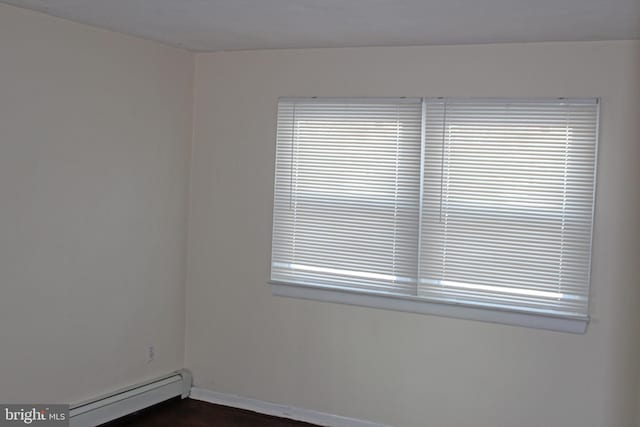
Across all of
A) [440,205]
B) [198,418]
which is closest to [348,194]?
[440,205]

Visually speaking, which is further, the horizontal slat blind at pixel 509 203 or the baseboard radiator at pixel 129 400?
the baseboard radiator at pixel 129 400

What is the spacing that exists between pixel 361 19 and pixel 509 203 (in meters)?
1.40

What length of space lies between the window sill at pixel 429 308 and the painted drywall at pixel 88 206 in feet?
3.10

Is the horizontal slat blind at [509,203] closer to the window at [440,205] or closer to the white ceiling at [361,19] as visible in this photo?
the window at [440,205]

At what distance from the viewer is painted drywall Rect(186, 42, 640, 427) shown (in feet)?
13.4

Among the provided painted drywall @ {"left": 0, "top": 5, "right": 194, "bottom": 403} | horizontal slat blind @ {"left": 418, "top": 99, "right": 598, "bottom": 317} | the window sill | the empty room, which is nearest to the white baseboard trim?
the empty room

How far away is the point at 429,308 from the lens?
450 centimetres

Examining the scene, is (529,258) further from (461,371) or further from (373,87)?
(373,87)

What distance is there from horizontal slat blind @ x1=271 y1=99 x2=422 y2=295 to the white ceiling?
49 centimetres

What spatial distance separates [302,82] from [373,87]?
514 millimetres

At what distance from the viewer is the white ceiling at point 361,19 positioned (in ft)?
11.1

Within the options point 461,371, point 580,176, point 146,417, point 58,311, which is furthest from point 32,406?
point 580,176

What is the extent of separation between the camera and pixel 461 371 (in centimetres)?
445

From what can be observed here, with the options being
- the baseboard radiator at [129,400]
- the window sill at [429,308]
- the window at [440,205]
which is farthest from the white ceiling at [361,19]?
the baseboard radiator at [129,400]
